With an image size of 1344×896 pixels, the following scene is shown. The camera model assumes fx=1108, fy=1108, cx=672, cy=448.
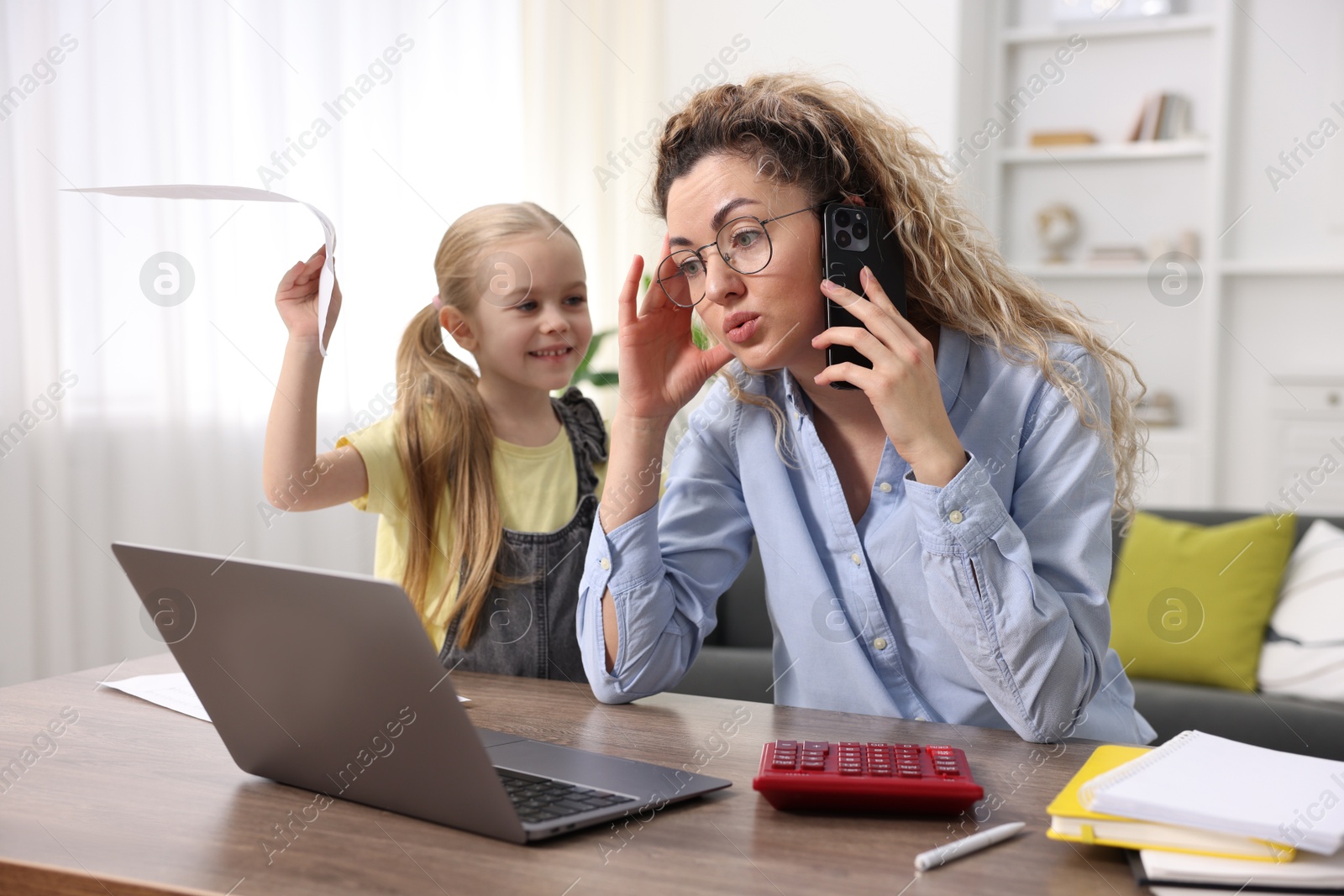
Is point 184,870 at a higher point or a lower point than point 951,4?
lower

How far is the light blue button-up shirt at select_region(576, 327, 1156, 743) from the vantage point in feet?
3.58

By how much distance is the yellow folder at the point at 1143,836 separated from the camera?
710 millimetres

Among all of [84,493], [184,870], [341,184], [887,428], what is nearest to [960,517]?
[887,428]

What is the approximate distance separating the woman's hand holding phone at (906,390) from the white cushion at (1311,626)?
1981 millimetres

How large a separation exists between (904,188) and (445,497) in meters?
0.79

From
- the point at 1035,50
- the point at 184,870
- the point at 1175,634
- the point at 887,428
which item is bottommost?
the point at 1175,634

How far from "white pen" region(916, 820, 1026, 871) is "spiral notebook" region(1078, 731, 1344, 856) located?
57mm

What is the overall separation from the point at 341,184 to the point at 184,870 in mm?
2896

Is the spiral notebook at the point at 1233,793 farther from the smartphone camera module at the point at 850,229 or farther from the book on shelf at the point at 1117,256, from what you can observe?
the book on shelf at the point at 1117,256

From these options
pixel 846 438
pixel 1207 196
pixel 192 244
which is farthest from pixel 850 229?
pixel 1207 196

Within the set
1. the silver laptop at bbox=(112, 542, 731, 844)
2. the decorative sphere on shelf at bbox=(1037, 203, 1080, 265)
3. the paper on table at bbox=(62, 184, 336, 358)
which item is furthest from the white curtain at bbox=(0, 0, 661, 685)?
the decorative sphere on shelf at bbox=(1037, 203, 1080, 265)

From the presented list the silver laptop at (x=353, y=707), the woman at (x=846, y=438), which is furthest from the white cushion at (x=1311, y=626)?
the silver laptop at (x=353, y=707)

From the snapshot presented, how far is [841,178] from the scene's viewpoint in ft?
4.27

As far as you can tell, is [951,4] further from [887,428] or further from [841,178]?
[887,428]
